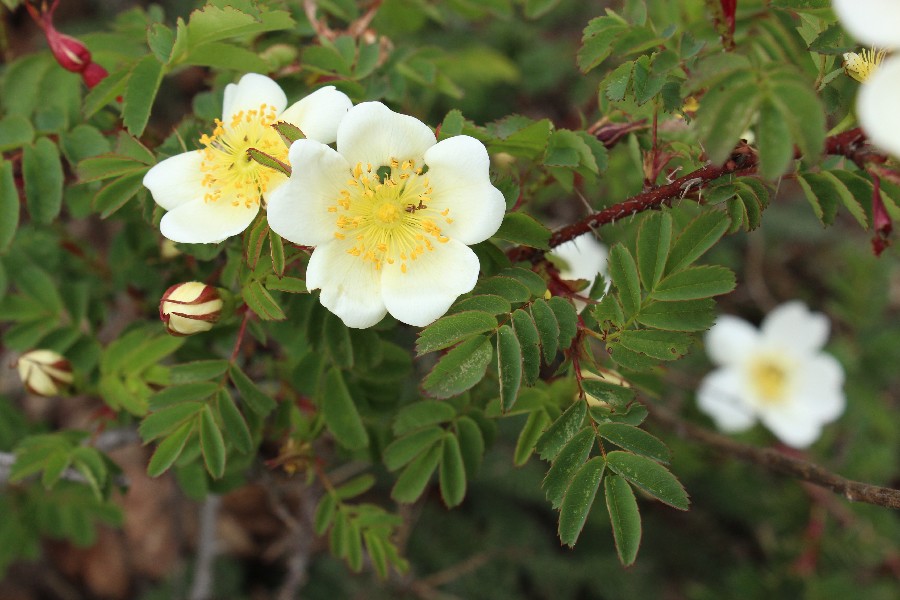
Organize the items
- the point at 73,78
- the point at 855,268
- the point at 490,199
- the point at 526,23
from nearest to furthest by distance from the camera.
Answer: the point at 490,199
the point at 73,78
the point at 855,268
the point at 526,23

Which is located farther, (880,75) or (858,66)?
(858,66)

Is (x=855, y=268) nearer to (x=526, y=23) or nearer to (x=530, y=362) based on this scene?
(x=526, y=23)

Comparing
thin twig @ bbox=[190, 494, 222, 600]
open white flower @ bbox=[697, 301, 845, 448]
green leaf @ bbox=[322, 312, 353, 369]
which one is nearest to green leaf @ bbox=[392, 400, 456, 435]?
green leaf @ bbox=[322, 312, 353, 369]

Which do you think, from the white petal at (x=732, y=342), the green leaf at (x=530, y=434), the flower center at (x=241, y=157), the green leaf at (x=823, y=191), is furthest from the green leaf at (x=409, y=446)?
the white petal at (x=732, y=342)

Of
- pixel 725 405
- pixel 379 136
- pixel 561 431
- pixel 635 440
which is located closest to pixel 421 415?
pixel 561 431

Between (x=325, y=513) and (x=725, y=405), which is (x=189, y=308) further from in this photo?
(x=725, y=405)

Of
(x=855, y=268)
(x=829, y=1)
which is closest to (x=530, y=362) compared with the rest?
(x=829, y=1)
